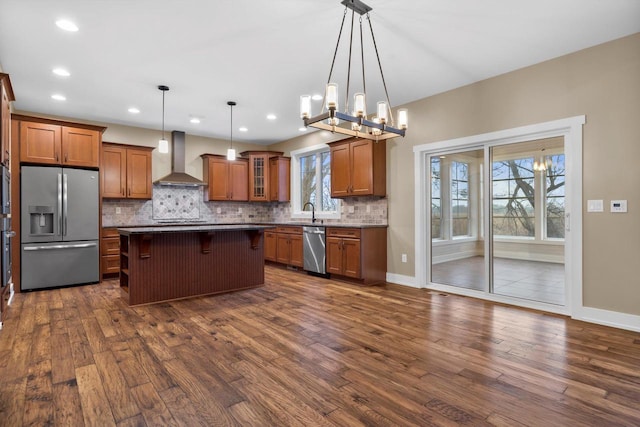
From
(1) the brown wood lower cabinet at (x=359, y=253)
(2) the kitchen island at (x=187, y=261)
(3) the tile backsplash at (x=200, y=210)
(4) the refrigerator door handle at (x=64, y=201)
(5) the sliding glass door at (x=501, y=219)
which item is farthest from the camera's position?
(3) the tile backsplash at (x=200, y=210)

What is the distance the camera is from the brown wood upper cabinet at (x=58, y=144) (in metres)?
4.66

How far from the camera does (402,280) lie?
5086 millimetres

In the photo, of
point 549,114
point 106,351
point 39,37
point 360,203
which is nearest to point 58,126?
point 39,37

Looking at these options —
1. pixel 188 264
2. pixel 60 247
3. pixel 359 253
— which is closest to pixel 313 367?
pixel 188 264

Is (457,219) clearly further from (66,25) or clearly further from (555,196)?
(66,25)

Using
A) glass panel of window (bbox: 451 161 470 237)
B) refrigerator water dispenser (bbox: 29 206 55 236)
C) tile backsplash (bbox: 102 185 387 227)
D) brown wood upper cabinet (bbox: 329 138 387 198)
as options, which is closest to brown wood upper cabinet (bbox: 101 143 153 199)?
tile backsplash (bbox: 102 185 387 227)

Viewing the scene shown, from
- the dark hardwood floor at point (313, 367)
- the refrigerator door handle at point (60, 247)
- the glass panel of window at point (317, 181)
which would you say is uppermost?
the glass panel of window at point (317, 181)

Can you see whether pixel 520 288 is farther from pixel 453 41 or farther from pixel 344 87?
pixel 344 87

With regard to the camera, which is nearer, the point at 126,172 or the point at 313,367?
the point at 313,367

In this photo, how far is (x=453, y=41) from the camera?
3242mm

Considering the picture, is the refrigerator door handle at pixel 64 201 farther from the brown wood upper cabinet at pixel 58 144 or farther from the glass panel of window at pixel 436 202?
the glass panel of window at pixel 436 202

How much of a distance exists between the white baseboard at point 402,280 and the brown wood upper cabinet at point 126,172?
4492mm

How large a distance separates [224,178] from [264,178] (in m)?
0.84

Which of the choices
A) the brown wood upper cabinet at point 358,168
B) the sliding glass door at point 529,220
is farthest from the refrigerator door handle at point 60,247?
the sliding glass door at point 529,220
